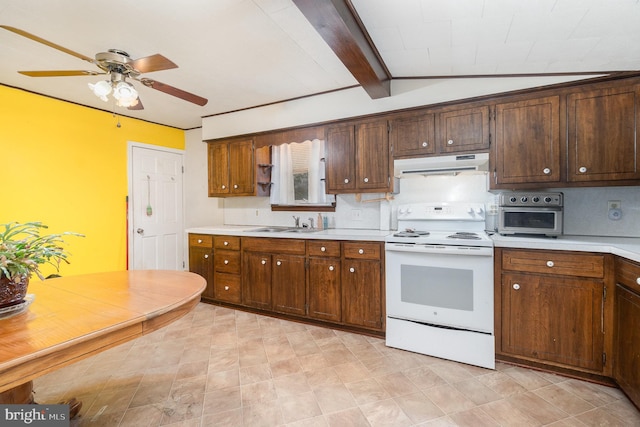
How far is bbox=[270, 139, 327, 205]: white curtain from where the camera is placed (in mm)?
3463

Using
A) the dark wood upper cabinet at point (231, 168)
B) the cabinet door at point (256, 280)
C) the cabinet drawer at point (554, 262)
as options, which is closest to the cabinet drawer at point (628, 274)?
the cabinet drawer at point (554, 262)

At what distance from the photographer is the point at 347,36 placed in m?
1.83

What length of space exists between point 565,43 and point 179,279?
2.81 m

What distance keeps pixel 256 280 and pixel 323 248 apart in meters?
0.96

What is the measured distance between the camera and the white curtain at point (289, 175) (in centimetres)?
346

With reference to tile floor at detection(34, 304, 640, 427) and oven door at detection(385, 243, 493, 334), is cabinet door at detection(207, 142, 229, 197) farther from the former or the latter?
oven door at detection(385, 243, 493, 334)

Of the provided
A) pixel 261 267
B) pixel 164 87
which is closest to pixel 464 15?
pixel 164 87

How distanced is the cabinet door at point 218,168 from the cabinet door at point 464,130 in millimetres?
2734

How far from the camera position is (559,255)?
6.86ft

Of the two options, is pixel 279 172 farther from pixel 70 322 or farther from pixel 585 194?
pixel 585 194

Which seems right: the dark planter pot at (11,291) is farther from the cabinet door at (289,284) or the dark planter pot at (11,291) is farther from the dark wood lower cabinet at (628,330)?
the dark wood lower cabinet at (628,330)

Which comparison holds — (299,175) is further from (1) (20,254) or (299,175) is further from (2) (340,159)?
(1) (20,254)

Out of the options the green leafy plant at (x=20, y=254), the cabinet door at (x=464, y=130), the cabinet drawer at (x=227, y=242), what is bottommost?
the cabinet drawer at (x=227, y=242)

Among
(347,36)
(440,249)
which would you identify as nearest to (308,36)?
(347,36)
